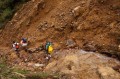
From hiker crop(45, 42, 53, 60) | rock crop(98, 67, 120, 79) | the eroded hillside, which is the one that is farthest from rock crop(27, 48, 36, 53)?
rock crop(98, 67, 120, 79)

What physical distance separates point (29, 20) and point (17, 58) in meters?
2.09

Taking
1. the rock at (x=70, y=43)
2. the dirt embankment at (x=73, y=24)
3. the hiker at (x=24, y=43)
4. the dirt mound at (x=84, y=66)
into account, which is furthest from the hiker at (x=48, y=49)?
the hiker at (x=24, y=43)

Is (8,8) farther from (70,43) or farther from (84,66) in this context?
(84,66)

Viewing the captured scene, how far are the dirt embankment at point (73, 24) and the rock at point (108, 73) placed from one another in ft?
3.10

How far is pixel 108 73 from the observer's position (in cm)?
1113

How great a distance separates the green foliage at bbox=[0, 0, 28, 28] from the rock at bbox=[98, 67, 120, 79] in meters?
7.59

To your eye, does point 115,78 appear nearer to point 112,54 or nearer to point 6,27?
point 112,54

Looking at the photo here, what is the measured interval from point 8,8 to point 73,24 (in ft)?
18.2

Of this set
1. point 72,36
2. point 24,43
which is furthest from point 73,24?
point 24,43

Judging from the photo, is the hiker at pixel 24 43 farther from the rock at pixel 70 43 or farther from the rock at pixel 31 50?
the rock at pixel 70 43

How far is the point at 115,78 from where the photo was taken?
1102 cm

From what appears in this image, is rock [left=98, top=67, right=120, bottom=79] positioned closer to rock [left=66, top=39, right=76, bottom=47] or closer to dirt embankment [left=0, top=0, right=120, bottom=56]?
dirt embankment [left=0, top=0, right=120, bottom=56]

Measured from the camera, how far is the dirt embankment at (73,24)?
12438 millimetres

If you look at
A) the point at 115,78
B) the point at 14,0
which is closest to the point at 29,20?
the point at 14,0
